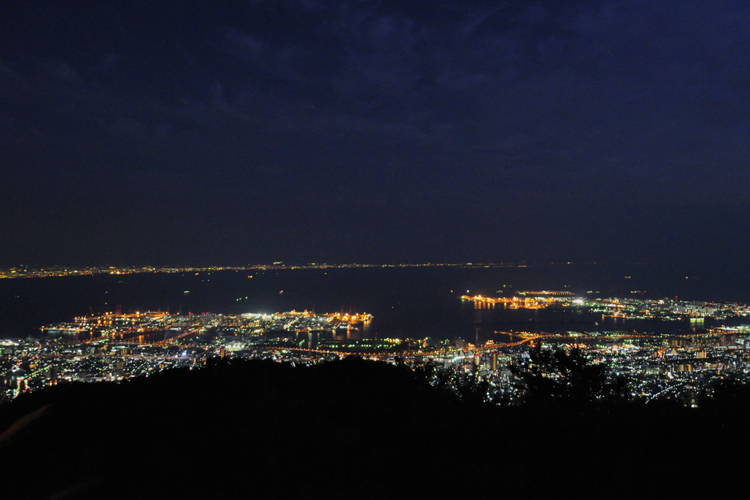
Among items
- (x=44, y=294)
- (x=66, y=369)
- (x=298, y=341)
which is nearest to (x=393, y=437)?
(x=66, y=369)

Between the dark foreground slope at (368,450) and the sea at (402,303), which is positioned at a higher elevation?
the dark foreground slope at (368,450)

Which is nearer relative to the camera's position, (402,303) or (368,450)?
(368,450)

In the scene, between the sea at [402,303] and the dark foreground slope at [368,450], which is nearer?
the dark foreground slope at [368,450]

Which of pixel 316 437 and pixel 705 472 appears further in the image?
pixel 316 437

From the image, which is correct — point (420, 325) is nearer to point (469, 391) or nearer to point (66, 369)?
point (66, 369)

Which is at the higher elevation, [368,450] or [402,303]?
[368,450]

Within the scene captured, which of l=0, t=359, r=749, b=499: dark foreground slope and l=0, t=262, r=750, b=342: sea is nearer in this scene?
l=0, t=359, r=749, b=499: dark foreground slope

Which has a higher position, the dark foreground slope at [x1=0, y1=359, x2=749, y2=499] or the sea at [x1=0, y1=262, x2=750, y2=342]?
the dark foreground slope at [x1=0, y1=359, x2=749, y2=499]

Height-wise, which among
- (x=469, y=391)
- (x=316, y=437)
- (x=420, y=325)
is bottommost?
(x=420, y=325)
